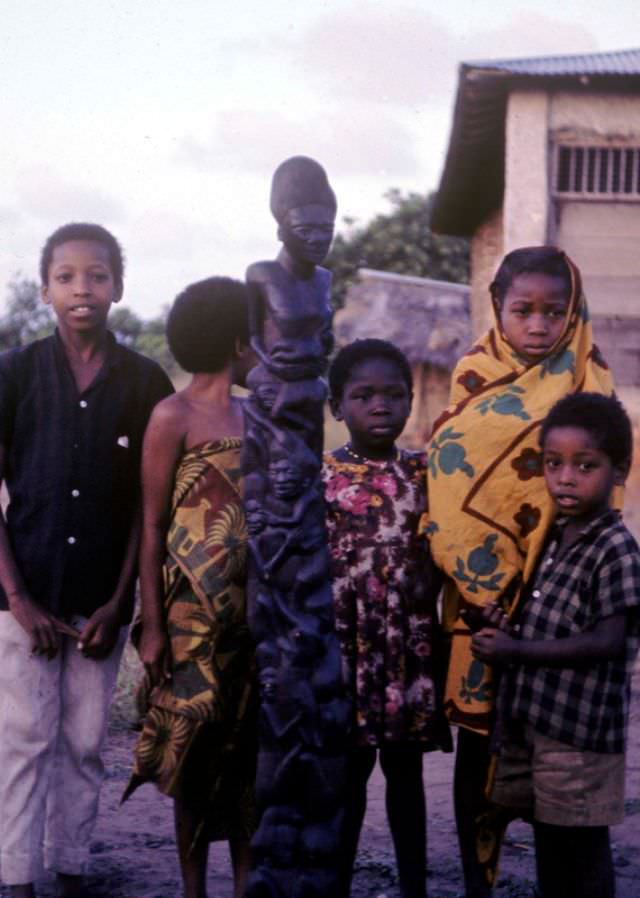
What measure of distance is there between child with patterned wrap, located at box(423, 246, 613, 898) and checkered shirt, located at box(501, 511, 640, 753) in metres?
0.12

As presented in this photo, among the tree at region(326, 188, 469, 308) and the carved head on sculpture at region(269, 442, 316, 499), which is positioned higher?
the tree at region(326, 188, 469, 308)

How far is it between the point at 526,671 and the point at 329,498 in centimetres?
64

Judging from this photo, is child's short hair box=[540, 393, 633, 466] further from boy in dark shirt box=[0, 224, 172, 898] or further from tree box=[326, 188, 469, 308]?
tree box=[326, 188, 469, 308]

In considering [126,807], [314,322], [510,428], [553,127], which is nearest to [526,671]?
[510,428]

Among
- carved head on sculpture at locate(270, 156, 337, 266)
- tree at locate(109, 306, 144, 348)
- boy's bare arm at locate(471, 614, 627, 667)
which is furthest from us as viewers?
tree at locate(109, 306, 144, 348)

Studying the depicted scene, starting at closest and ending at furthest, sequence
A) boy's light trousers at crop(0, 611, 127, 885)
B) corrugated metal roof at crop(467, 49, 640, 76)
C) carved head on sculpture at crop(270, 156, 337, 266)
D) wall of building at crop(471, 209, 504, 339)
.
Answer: carved head on sculpture at crop(270, 156, 337, 266), boy's light trousers at crop(0, 611, 127, 885), corrugated metal roof at crop(467, 49, 640, 76), wall of building at crop(471, 209, 504, 339)

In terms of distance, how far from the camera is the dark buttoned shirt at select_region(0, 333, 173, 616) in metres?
3.26

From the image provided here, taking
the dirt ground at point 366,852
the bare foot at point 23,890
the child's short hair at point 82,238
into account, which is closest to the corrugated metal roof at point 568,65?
the dirt ground at point 366,852

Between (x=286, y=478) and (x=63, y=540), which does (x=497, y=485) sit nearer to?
(x=286, y=478)

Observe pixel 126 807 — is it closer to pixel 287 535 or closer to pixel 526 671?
pixel 526 671

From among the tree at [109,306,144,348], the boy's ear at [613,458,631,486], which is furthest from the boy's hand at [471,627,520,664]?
the tree at [109,306,144,348]

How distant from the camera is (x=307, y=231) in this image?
2354 millimetres

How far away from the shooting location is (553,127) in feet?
30.2

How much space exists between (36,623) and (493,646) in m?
1.16
